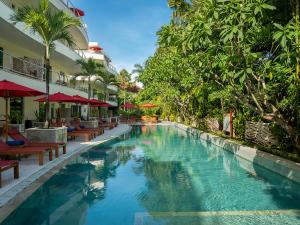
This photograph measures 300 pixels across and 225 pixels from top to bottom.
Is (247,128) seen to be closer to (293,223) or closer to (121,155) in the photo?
(121,155)

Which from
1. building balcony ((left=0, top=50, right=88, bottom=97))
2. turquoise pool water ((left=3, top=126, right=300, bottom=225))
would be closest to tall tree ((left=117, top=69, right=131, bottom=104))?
building balcony ((left=0, top=50, right=88, bottom=97))

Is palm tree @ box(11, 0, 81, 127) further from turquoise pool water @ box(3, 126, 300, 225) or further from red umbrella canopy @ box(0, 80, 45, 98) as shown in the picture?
turquoise pool water @ box(3, 126, 300, 225)

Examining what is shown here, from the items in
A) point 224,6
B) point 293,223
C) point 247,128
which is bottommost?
point 293,223

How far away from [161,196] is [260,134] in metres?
9.17

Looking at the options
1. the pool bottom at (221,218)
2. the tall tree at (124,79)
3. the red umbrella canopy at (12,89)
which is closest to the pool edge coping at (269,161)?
the pool bottom at (221,218)

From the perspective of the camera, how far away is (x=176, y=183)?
29.6 feet

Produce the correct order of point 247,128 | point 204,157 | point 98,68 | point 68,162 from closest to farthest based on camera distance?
point 68,162 < point 204,157 < point 247,128 < point 98,68

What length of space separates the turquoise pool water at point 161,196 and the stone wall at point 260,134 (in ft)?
8.08

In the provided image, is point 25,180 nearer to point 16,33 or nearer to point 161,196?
point 161,196

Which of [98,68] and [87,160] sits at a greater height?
[98,68]

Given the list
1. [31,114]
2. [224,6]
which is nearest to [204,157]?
[224,6]

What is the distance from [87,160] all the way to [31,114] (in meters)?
13.7

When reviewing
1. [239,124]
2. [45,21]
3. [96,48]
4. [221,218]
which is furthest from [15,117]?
[96,48]

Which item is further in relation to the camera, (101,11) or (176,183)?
(101,11)
